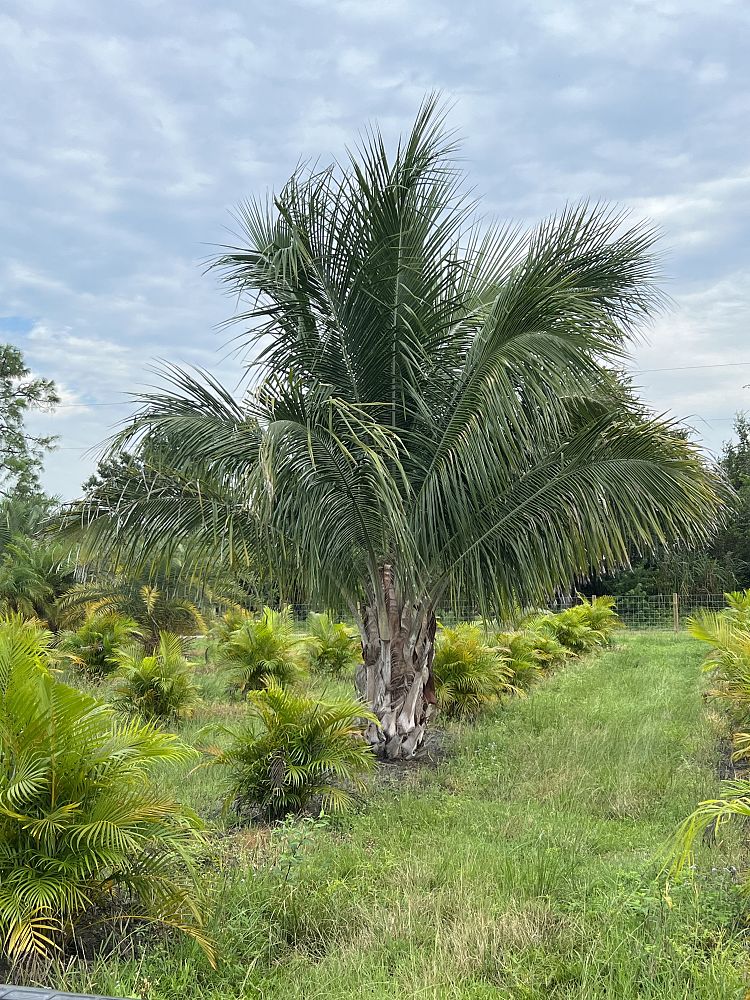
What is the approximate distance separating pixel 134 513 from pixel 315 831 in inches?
117

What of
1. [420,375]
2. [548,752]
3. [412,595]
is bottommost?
[548,752]

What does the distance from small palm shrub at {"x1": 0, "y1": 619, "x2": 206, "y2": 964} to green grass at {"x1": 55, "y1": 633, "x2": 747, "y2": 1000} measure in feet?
0.75

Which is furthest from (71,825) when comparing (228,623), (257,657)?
(228,623)

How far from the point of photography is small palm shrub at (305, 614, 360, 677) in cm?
1342

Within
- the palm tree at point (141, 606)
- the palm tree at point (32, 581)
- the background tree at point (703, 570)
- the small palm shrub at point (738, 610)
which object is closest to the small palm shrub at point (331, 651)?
the palm tree at point (141, 606)

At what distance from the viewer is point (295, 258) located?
19.6ft

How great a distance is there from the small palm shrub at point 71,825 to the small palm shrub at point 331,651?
973 cm

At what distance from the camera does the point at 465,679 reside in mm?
9289

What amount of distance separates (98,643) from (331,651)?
3937 millimetres

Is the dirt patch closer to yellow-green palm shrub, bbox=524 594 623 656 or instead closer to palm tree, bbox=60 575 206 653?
palm tree, bbox=60 575 206 653

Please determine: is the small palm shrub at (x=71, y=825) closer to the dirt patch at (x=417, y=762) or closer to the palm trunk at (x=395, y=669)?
the dirt patch at (x=417, y=762)

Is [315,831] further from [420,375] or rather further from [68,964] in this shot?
[420,375]

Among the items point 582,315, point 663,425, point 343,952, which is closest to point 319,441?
point 582,315

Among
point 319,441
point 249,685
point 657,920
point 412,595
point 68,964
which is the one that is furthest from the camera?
point 249,685
